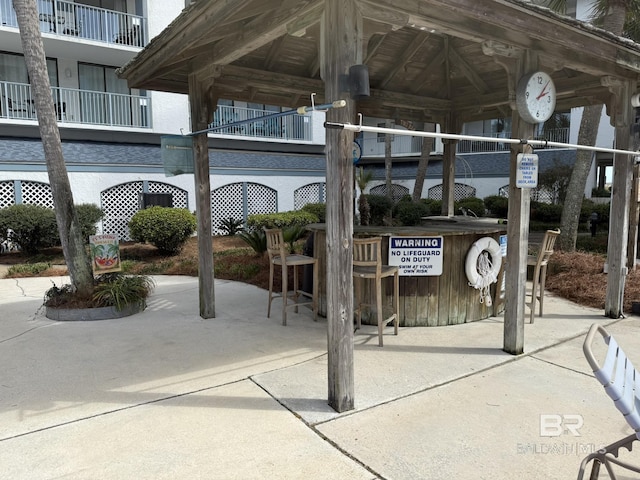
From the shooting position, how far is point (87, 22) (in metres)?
14.4

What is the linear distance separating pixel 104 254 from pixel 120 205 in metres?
8.47

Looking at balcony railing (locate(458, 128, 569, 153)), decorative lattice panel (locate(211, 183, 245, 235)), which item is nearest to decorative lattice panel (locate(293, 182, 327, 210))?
A: decorative lattice panel (locate(211, 183, 245, 235))

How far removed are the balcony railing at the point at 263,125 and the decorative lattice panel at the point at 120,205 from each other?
11.7ft

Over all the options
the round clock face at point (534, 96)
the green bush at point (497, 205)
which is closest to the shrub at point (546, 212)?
the green bush at point (497, 205)

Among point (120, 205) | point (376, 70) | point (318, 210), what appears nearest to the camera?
point (376, 70)

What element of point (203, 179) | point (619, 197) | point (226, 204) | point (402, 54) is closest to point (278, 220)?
point (226, 204)

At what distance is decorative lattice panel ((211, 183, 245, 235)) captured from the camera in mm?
16141

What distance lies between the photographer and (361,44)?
350 centimetres

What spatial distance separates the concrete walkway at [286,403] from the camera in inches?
114

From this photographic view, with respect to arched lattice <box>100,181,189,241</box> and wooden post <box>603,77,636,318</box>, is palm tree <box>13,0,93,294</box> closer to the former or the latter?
wooden post <box>603,77,636,318</box>

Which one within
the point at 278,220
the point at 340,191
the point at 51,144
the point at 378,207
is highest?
the point at 51,144

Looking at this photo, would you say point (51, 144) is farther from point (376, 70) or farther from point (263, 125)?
point (263, 125)

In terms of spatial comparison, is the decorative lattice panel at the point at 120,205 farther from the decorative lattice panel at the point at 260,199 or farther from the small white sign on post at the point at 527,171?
the small white sign on post at the point at 527,171

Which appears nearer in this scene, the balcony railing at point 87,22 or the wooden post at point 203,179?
the wooden post at point 203,179
